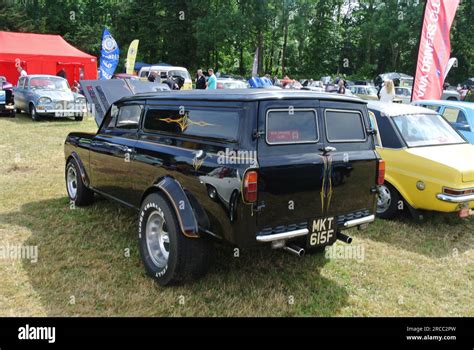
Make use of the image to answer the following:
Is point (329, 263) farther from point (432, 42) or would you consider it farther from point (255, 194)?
point (432, 42)

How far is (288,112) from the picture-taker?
3.50 m

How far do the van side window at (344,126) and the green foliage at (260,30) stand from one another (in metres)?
40.3

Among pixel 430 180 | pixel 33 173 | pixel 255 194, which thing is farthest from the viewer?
pixel 33 173

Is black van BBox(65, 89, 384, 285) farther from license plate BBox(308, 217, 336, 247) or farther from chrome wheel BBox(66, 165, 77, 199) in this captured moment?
chrome wheel BBox(66, 165, 77, 199)

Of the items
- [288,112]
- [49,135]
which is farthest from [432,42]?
[49,135]

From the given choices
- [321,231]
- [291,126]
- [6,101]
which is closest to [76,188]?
[291,126]

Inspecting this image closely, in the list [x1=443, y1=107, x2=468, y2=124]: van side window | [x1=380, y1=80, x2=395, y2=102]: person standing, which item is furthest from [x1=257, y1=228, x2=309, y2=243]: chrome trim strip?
[x1=380, y1=80, x2=395, y2=102]: person standing

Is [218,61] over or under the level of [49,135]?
over

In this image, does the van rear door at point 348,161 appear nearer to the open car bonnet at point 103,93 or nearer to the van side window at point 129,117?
the van side window at point 129,117

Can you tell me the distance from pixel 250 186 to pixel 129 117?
225 cm

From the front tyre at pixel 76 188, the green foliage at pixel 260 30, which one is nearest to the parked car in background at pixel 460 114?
the front tyre at pixel 76 188

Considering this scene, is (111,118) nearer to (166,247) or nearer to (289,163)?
(166,247)
